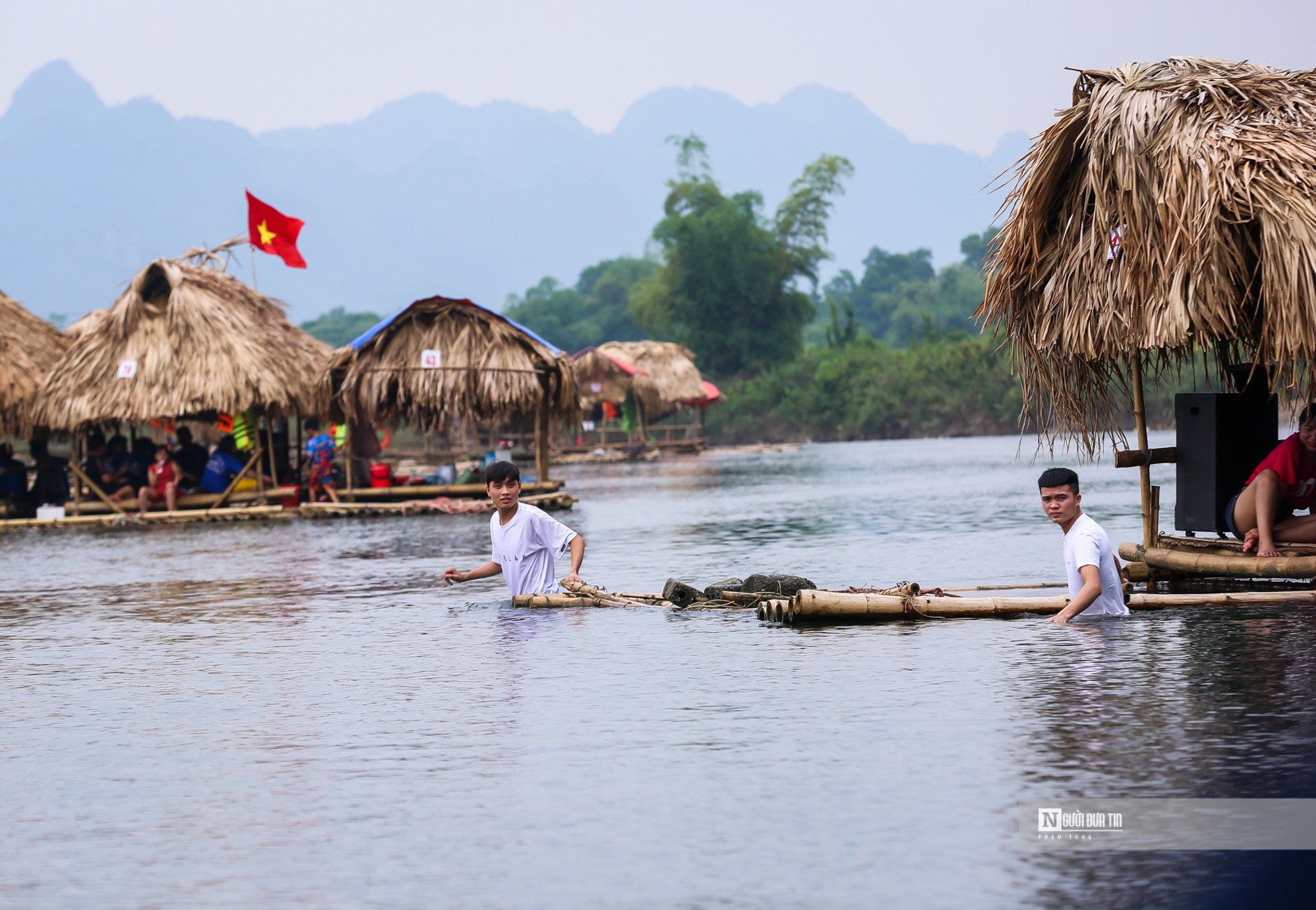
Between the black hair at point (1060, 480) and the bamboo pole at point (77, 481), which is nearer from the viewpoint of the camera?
the black hair at point (1060, 480)

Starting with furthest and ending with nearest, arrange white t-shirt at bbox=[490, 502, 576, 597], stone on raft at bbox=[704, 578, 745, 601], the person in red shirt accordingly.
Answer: stone on raft at bbox=[704, 578, 745, 601], white t-shirt at bbox=[490, 502, 576, 597], the person in red shirt

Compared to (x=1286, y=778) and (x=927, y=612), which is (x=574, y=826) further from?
(x=927, y=612)

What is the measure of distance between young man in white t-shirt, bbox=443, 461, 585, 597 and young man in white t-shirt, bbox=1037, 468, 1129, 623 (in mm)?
3063

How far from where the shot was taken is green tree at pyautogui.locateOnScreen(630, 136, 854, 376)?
72.8m

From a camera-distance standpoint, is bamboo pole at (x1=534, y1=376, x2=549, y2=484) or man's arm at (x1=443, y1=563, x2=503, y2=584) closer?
man's arm at (x1=443, y1=563, x2=503, y2=584)

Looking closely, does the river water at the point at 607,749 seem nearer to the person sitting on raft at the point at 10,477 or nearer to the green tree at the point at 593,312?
the person sitting on raft at the point at 10,477

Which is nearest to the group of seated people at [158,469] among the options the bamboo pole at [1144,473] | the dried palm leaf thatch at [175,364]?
the dried palm leaf thatch at [175,364]

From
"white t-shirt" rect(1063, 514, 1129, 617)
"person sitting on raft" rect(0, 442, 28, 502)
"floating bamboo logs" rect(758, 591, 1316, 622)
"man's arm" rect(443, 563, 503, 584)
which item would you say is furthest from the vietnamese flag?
"white t-shirt" rect(1063, 514, 1129, 617)

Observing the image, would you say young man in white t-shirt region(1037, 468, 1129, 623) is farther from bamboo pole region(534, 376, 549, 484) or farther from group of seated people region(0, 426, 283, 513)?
group of seated people region(0, 426, 283, 513)

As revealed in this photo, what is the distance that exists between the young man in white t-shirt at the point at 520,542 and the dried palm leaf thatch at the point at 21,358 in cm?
1565

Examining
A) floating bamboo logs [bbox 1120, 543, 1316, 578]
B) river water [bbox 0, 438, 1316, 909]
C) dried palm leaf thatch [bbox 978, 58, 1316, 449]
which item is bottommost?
river water [bbox 0, 438, 1316, 909]

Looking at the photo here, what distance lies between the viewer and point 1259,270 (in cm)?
984

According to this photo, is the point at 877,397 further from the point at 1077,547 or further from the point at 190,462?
the point at 1077,547

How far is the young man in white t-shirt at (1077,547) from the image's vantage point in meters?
8.70
